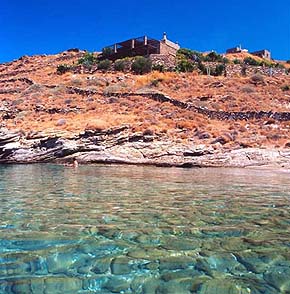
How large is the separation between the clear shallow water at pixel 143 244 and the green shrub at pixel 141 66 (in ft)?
144

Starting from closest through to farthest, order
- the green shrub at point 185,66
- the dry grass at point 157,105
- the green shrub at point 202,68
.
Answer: the dry grass at point 157,105, the green shrub at point 185,66, the green shrub at point 202,68

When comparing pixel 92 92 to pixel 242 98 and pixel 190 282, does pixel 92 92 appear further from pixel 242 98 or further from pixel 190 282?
pixel 190 282

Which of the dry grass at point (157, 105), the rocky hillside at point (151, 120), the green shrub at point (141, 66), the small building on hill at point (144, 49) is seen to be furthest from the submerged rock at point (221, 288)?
the small building on hill at point (144, 49)

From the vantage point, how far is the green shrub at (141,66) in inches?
2087

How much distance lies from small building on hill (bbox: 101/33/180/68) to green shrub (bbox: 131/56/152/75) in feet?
10.2

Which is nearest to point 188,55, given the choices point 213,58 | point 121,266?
point 213,58

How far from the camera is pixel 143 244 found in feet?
19.6

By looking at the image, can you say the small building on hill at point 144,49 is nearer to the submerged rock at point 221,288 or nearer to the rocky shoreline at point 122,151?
the rocky shoreline at point 122,151

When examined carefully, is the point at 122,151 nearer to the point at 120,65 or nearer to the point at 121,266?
the point at 121,266

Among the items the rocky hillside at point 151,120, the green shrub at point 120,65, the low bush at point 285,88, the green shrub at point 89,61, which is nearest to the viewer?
the rocky hillside at point 151,120

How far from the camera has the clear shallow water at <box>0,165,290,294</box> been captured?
451cm

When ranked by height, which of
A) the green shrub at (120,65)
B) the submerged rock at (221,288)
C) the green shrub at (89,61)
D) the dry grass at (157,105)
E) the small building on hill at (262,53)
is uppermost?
the small building on hill at (262,53)

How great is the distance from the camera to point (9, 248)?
5.72m

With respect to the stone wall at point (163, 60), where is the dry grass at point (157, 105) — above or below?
below
